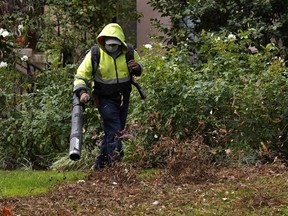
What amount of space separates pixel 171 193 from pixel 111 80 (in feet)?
5.82

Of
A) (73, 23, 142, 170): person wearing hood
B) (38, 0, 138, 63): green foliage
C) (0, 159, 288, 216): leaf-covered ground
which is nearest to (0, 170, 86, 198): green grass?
(0, 159, 288, 216): leaf-covered ground

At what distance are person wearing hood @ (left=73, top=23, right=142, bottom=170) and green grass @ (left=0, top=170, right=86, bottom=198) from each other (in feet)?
2.04

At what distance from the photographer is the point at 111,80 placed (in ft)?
29.0

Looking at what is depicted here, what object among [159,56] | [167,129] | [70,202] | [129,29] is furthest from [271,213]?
[129,29]

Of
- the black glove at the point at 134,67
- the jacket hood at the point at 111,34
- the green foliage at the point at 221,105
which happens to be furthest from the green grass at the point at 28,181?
the jacket hood at the point at 111,34

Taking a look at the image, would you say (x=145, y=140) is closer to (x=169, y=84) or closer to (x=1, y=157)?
(x=169, y=84)

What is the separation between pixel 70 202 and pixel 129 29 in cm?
1175

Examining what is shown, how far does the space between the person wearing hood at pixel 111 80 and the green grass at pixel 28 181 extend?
62 cm

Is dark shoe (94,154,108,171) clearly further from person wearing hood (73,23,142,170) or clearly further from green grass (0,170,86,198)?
green grass (0,170,86,198)

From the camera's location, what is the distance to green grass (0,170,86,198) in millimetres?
8430

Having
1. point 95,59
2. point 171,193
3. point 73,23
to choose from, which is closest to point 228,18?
point 73,23

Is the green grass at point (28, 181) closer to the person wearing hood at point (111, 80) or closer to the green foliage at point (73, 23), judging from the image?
the person wearing hood at point (111, 80)

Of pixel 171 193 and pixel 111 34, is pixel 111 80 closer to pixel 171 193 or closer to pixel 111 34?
pixel 111 34

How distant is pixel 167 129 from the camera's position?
33.8ft
